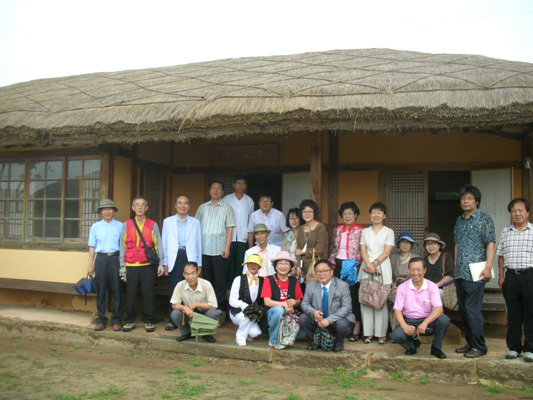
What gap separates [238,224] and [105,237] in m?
1.77

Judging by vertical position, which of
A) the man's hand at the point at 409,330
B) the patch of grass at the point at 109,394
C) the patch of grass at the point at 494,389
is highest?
the man's hand at the point at 409,330

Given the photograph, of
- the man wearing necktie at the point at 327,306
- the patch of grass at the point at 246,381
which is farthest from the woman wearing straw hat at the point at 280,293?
the patch of grass at the point at 246,381

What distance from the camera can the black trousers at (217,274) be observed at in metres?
6.01

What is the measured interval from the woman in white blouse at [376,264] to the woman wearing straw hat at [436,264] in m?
0.47

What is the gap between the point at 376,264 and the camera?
5113 millimetres

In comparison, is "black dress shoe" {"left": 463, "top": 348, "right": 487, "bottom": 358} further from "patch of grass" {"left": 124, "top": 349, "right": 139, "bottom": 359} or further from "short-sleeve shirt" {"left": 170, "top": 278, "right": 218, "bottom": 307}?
"patch of grass" {"left": 124, "top": 349, "right": 139, "bottom": 359}

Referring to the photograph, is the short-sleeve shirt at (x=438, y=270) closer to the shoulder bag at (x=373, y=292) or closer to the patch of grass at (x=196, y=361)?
the shoulder bag at (x=373, y=292)

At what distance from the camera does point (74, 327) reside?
19.6 ft

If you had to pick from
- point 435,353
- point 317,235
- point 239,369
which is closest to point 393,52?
point 317,235

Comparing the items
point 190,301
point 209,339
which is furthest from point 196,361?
point 190,301

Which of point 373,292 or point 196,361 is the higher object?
point 373,292

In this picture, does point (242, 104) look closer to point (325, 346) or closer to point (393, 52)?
point (325, 346)

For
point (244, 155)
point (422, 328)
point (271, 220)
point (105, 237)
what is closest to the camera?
point (422, 328)

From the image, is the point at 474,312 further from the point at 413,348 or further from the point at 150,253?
the point at 150,253
